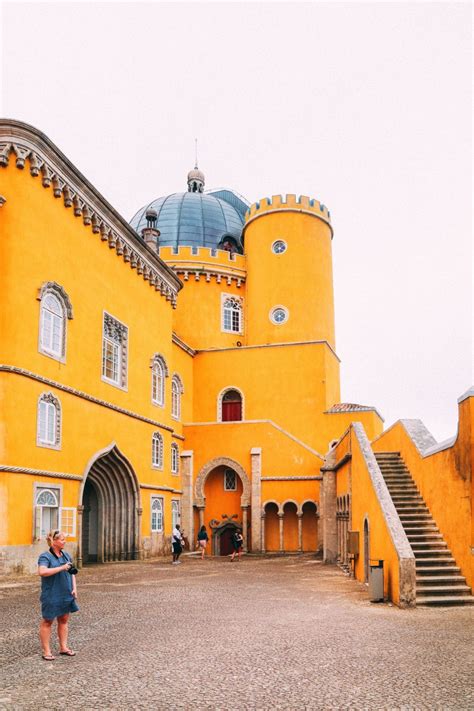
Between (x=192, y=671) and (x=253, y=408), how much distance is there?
25921mm

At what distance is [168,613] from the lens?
11188 mm

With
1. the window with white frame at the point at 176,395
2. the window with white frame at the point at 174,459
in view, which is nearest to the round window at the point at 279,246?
the window with white frame at the point at 176,395

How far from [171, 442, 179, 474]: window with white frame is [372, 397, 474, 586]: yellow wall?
14.7m

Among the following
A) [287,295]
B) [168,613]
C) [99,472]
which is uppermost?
[287,295]

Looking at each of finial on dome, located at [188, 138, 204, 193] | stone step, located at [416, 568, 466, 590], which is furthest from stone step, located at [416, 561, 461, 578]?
finial on dome, located at [188, 138, 204, 193]

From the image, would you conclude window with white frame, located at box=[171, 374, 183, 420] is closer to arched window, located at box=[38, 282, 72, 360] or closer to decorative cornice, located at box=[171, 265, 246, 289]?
decorative cornice, located at box=[171, 265, 246, 289]

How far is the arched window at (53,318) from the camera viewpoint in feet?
60.7

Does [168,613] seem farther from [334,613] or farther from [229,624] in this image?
[334,613]

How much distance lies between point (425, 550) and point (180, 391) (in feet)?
63.4

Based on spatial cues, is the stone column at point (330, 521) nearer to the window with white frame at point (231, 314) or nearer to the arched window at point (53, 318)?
the arched window at point (53, 318)

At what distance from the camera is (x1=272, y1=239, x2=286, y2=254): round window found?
118ft

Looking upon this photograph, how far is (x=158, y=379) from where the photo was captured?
1083 inches

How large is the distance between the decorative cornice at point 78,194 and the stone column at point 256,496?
25.9 ft

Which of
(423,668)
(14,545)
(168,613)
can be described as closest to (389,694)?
(423,668)
